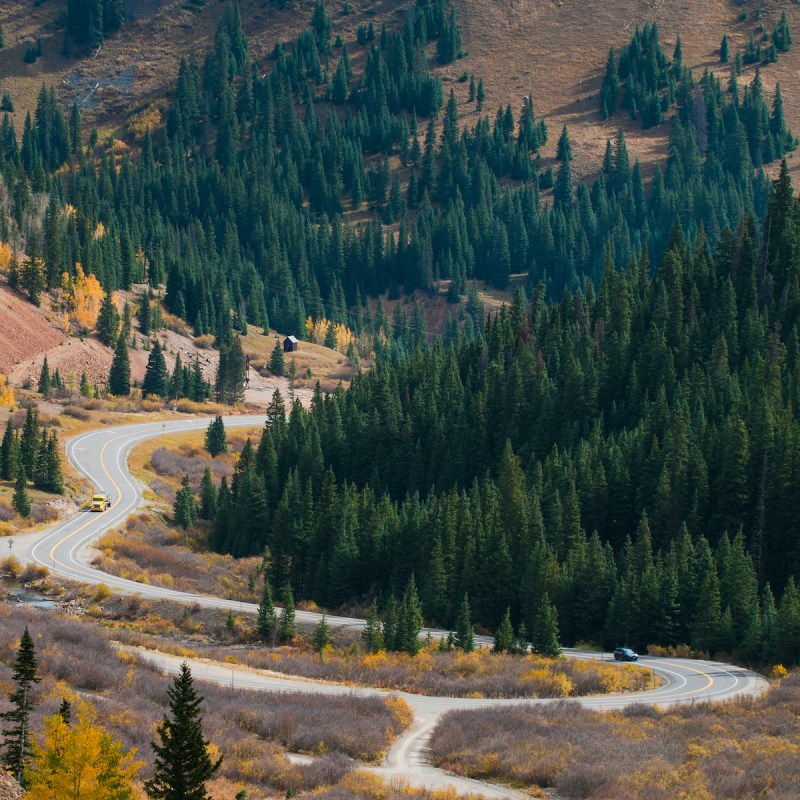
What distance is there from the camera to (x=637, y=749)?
52781 millimetres

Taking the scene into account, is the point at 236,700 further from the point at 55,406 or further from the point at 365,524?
the point at 55,406

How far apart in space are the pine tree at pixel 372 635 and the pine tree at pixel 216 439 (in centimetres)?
8323

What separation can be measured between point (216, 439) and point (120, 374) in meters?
25.0

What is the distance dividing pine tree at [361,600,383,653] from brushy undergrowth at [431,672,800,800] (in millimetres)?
18210

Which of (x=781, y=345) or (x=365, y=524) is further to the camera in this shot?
(x=781, y=345)

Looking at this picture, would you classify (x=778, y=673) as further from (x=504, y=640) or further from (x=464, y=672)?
(x=464, y=672)

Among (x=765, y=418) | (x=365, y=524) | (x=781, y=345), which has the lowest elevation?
(x=365, y=524)

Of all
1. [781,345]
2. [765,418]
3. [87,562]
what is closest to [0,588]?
[87,562]

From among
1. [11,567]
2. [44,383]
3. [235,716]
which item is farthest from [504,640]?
[44,383]

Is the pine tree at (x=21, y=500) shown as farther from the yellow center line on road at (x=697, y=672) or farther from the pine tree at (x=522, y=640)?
the yellow center line on road at (x=697, y=672)

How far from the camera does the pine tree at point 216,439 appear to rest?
534 ft

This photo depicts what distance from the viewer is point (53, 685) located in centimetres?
5419

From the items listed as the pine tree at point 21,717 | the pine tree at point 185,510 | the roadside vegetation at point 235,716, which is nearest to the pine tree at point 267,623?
the roadside vegetation at point 235,716

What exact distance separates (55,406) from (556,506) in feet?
271
